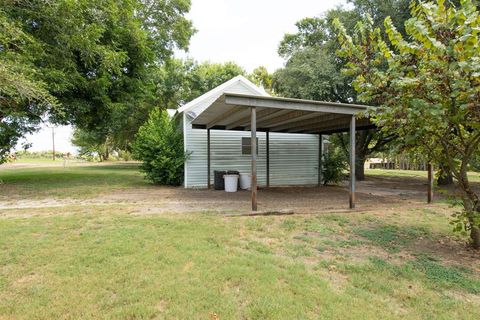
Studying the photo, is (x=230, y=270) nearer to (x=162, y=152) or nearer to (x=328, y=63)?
(x=162, y=152)

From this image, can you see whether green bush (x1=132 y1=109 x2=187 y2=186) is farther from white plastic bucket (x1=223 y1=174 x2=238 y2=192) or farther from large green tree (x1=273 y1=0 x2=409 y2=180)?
large green tree (x1=273 y1=0 x2=409 y2=180)

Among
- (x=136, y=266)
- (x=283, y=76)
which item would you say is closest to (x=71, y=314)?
(x=136, y=266)

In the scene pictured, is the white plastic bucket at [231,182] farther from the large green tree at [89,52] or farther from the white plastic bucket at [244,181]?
the large green tree at [89,52]

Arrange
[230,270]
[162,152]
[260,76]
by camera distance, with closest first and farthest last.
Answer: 1. [230,270]
2. [162,152]
3. [260,76]

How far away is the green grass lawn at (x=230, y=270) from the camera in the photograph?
259 cm

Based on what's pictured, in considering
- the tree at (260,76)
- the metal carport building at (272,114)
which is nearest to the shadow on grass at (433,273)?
the metal carport building at (272,114)

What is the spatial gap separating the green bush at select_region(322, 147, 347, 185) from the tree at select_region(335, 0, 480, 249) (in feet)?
27.9

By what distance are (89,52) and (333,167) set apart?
10.8 meters

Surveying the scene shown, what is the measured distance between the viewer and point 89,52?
791 centimetres

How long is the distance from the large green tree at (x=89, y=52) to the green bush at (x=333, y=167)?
377 inches

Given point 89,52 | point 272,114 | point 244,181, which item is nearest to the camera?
point 89,52

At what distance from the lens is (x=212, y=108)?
7547mm

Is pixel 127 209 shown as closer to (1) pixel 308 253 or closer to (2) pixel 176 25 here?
(1) pixel 308 253

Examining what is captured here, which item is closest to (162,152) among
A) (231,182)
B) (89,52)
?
(231,182)
